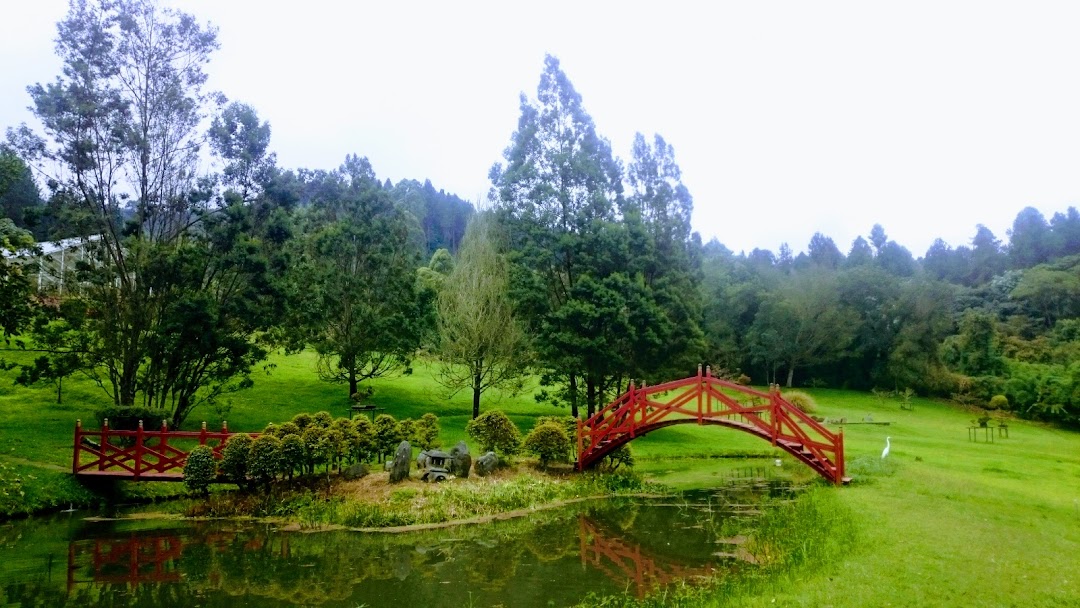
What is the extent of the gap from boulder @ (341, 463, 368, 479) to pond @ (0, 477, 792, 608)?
2847 mm

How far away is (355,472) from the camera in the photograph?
18.6 m

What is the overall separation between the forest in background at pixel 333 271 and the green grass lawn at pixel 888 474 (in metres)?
1.88

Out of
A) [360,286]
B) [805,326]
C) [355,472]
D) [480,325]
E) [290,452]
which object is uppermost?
[360,286]

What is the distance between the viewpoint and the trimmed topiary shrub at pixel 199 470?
17.4 meters

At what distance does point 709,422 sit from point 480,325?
42.1 ft

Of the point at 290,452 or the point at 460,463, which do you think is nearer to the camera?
the point at 290,452

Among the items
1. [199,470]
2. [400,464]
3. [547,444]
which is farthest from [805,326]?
[199,470]

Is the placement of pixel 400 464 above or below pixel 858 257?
below

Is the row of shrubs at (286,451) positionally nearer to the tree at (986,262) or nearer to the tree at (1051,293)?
the tree at (1051,293)

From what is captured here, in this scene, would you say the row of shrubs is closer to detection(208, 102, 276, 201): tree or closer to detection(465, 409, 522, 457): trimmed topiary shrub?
detection(465, 409, 522, 457): trimmed topiary shrub

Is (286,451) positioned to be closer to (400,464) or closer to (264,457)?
(264,457)

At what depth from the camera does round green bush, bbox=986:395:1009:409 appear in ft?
134

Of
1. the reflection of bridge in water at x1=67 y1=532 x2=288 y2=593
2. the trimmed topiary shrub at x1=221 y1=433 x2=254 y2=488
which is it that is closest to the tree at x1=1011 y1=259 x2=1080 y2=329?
the trimmed topiary shrub at x1=221 y1=433 x2=254 y2=488

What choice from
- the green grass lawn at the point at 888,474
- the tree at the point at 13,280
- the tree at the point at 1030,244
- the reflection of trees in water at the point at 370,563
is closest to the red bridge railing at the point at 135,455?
the green grass lawn at the point at 888,474
